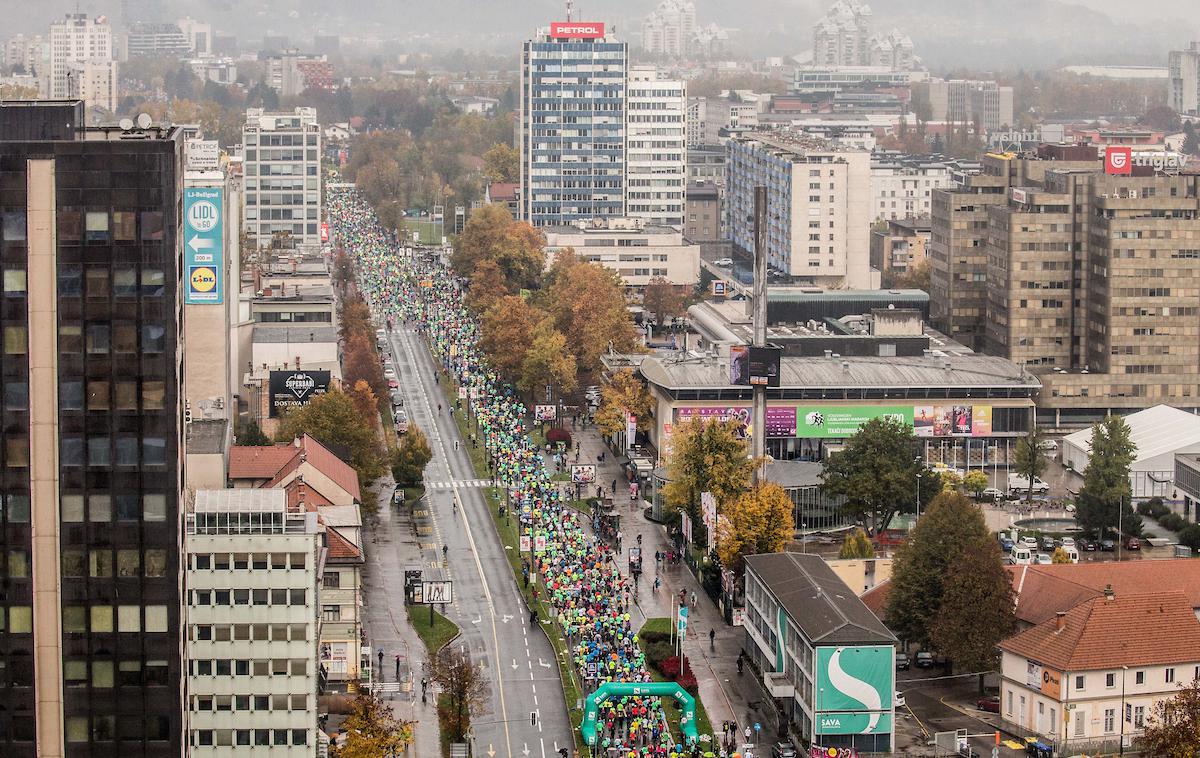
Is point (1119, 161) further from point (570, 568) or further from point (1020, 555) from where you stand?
point (570, 568)

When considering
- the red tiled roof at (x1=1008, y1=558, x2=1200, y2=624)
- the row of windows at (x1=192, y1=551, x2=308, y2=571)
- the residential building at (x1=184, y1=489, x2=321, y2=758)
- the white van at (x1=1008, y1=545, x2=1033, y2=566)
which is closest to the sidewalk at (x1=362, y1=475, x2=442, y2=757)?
the residential building at (x1=184, y1=489, x2=321, y2=758)

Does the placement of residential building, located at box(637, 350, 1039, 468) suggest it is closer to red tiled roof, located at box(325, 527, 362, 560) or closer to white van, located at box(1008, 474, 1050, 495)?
white van, located at box(1008, 474, 1050, 495)

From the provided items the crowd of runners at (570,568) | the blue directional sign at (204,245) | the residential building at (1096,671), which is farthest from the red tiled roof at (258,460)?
the residential building at (1096,671)

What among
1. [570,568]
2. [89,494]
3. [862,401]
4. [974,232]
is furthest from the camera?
[974,232]

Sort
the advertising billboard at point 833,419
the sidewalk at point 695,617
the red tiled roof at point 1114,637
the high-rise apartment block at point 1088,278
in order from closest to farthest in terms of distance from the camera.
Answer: the red tiled roof at point 1114,637
the sidewalk at point 695,617
the advertising billboard at point 833,419
the high-rise apartment block at point 1088,278

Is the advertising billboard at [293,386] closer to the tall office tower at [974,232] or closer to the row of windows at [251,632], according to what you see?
the tall office tower at [974,232]

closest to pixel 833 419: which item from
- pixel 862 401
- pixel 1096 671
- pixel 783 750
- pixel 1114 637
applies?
pixel 862 401
